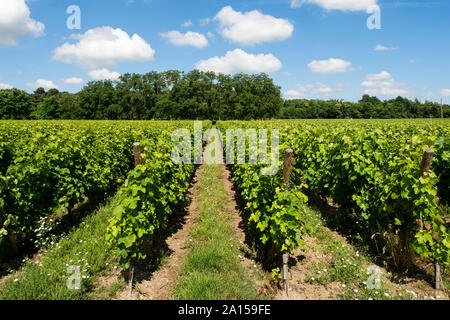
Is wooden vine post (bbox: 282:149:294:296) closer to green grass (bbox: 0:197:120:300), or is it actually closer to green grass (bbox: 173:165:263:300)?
green grass (bbox: 173:165:263:300)

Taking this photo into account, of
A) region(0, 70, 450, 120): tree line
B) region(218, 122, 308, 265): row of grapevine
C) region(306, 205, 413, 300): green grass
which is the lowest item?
region(306, 205, 413, 300): green grass

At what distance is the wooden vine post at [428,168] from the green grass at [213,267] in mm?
2566

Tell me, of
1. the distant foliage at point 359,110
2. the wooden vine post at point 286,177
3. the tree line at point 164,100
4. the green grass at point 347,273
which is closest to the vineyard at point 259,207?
the wooden vine post at point 286,177

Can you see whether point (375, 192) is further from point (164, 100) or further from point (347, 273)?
point (164, 100)

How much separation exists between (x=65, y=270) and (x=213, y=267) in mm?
2298

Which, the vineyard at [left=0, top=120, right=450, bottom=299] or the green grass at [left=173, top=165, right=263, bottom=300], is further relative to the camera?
the vineyard at [left=0, top=120, right=450, bottom=299]

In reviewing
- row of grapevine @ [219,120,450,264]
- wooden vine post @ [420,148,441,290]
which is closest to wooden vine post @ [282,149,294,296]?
row of grapevine @ [219,120,450,264]

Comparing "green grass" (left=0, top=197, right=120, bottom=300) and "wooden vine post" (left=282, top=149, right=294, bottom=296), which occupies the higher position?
"wooden vine post" (left=282, top=149, right=294, bottom=296)

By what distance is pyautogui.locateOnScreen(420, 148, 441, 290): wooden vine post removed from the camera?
3.35 metres

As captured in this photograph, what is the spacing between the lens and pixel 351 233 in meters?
5.06

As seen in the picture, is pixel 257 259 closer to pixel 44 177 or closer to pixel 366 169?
pixel 366 169

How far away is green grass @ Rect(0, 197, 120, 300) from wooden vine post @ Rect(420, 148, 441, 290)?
4.59 m

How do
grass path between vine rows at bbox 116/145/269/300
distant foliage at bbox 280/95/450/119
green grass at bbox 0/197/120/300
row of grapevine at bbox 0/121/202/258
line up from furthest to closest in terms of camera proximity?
1. distant foliage at bbox 280/95/450/119
2. row of grapevine at bbox 0/121/202/258
3. grass path between vine rows at bbox 116/145/269/300
4. green grass at bbox 0/197/120/300

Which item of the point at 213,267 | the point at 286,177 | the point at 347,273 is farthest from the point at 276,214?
the point at 347,273
